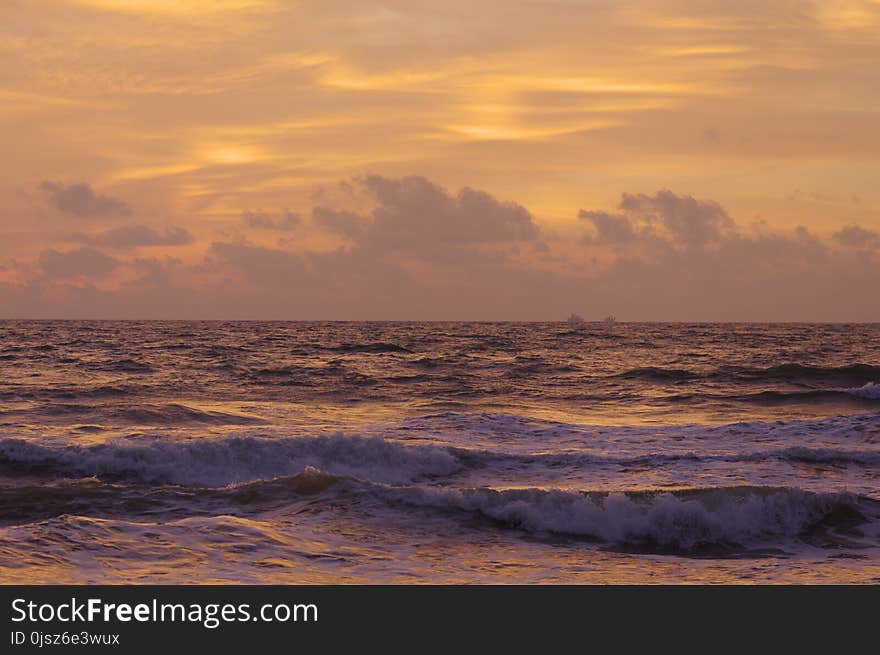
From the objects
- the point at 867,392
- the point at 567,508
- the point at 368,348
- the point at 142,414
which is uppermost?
the point at 368,348

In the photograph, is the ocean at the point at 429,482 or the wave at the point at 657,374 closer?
the ocean at the point at 429,482

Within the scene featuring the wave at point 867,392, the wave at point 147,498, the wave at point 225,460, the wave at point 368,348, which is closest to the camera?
the wave at point 147,498

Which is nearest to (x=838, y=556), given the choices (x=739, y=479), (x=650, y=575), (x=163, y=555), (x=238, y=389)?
(x=650, y=575)

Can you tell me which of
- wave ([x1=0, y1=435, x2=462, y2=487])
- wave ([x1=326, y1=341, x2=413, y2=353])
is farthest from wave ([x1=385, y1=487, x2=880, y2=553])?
wave ([x1=326, y1=341, x2=413, y2=353])

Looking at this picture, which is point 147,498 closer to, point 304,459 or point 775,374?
point 304,459

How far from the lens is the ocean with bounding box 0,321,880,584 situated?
9562 mm

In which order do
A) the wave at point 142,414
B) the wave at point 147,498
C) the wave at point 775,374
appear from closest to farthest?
the wave at point 147,498 < the wave at point 142,414 < the wave at point 775,374

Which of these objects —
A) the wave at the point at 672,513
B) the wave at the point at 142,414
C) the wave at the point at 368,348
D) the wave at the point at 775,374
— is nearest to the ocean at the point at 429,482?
the wave at the point at 672,513

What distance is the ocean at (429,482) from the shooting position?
956 centimetres

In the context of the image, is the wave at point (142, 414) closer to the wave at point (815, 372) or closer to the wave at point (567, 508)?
the wave at point (567, 508)

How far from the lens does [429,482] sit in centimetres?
1520

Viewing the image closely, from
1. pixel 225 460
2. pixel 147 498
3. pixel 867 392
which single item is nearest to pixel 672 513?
pixel 147 498
